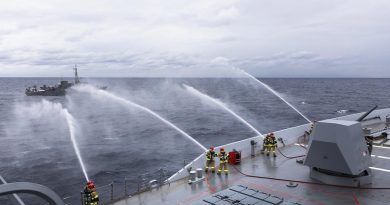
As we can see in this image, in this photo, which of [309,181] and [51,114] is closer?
[309,181]

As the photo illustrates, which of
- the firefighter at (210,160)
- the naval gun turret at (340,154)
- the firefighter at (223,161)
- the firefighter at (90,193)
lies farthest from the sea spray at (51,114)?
the naval gun turret at (340,154)

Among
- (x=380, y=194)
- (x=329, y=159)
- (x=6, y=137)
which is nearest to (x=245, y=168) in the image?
(x=329, y=159)

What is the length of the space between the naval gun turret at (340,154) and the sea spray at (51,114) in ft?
88.5

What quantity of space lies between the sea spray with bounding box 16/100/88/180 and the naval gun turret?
88.5ft

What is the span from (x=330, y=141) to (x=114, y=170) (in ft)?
94.4

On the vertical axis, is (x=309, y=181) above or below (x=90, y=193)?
below

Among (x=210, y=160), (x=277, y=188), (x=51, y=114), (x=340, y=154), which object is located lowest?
(x=51, y=114)

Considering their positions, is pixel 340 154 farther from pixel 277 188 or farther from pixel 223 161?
pixel 223 161

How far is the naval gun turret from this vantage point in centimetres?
1667

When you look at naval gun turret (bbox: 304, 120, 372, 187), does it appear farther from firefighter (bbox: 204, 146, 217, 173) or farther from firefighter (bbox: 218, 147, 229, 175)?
firefighter (bbox: 204, 146, 217, 173)

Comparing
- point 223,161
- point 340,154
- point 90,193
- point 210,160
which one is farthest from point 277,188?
point 90,193

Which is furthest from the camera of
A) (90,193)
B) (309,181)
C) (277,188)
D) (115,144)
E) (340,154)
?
(115,144)

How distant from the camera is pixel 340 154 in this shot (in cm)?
1664

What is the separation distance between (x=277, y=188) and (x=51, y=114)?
110 meters
